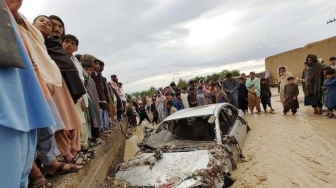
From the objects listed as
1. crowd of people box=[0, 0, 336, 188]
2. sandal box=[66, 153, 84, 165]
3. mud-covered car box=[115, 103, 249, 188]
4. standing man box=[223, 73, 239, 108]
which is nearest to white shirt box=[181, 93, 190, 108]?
standing man box=[223, 73, 239, 108]

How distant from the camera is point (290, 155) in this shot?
5.40 metres

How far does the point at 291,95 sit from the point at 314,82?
0.88m

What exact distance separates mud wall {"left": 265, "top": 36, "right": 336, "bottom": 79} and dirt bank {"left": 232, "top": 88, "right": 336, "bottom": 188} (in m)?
13.0

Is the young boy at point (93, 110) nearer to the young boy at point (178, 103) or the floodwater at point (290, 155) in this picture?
the floodwater at point (290, 155)

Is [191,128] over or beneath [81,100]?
beneath

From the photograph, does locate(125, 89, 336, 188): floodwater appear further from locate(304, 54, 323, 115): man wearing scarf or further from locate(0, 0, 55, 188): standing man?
locate(0, 0, 55, 188): standing man

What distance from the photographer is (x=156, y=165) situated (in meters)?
4.12

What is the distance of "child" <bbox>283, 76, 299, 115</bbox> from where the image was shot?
9.50 m

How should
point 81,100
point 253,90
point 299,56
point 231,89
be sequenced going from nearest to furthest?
point 81,100 → point 253,90 → point 231,89 → point 299,56

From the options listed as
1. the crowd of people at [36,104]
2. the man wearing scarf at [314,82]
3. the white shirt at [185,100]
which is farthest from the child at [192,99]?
the crowd of people at [36,104]

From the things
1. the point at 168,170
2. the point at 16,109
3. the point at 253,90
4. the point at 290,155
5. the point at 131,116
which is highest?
the point at 16,109

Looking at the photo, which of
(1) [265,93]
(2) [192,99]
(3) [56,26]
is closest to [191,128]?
(3) [56,26]

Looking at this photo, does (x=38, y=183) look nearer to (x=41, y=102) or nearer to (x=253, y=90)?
(x=41, y=102)

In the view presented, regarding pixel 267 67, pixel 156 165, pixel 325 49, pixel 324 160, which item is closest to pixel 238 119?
pixel 324 160
